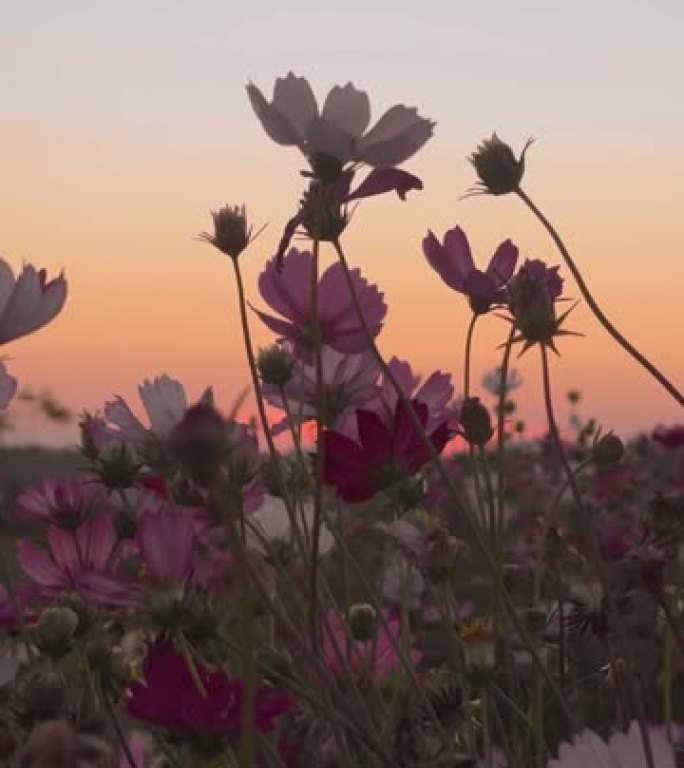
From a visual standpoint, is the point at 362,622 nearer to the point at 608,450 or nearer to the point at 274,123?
the point at 608,450

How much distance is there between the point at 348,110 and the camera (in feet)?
2.69

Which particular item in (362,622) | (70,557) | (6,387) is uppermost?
(6,387)

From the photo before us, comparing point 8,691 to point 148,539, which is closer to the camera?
point 148,539

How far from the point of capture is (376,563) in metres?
3.42

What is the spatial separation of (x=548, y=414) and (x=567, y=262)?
72mm

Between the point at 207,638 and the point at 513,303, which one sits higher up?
the point at 513,303

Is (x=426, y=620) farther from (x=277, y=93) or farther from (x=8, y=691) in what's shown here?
(x=277, y=93)

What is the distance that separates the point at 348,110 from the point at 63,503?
0.44 metres

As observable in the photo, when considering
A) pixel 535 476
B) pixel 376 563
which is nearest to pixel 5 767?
pixel 376 563

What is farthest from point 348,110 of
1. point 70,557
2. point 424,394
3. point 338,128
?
point 70,557

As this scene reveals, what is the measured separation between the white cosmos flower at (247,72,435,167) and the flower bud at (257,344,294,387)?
16 centimetres

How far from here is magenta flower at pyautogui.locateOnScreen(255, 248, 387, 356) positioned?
35.9 inches

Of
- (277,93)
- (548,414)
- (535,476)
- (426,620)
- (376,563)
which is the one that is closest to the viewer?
(548,414)

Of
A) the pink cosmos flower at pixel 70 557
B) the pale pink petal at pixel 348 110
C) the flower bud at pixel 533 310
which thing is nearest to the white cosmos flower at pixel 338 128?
the pale pink petal at pixel 348 110
